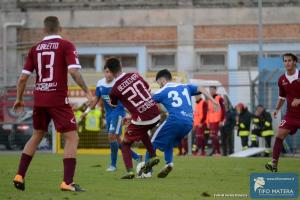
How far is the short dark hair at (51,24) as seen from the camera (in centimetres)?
1328

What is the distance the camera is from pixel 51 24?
13.3 metres

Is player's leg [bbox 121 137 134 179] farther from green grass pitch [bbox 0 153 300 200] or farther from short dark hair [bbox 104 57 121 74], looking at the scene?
short dark hair [bbox 104 57 121 74]

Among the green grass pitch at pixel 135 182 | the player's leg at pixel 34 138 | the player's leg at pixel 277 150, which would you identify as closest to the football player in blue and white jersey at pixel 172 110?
the green grass pitch at pixel 135 182

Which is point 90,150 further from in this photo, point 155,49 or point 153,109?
point 153,109

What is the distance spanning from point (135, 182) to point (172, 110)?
202 centimetres

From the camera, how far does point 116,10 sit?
43.2 metres

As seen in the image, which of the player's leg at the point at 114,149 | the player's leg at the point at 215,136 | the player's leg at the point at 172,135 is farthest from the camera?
the player's leg at the point at 215,136

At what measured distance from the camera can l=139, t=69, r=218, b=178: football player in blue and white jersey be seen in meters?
16.8

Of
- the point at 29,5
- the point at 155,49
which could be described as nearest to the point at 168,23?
the point at 155,49

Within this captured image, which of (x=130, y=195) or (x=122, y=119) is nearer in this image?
(x=130, y=195)

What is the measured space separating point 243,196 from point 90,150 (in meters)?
19.9

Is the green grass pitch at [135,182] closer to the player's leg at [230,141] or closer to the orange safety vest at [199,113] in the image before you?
the orange safety vest at [199,113]

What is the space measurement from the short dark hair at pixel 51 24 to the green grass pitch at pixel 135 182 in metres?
2.16

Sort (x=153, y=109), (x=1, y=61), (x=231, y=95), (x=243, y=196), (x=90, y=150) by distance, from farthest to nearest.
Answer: (x=1, y=61)
(x=231, y=95)
(x=90, y=150)
(x=153, y=109)
(x=243, y=196)
